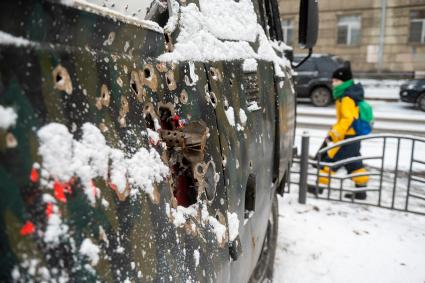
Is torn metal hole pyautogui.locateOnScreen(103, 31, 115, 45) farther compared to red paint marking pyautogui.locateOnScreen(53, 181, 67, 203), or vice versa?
torn metal hole pyautogui.locateOnScreen(103, 31, 115, 45)

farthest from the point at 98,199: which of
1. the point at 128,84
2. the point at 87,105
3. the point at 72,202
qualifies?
the point at 128,84

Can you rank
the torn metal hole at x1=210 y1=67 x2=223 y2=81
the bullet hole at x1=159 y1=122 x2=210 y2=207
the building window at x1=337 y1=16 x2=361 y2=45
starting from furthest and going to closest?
the building window at x1=337 y1=16 x2=361 y2=45
the torn metal hole at x1=210 y1=67 x2=223 y2=81
the bullet hole at x1=159 y1=122 x2=210 y2=207

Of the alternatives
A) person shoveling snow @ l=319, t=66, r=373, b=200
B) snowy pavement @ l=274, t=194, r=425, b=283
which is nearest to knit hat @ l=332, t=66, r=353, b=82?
person shoveling snow @ l=319, t=66, r=373, b=200

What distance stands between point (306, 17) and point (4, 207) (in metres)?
2.78

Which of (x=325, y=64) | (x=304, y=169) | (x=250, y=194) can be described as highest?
(x=325, y=64)

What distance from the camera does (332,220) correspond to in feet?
14.3

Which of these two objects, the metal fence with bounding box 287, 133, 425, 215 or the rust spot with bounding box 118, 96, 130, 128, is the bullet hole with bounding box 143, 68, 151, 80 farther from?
the metal fence with bounding box 287, 133, 425, 215

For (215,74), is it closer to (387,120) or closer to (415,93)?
(387,120)

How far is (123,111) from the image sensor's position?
842mm

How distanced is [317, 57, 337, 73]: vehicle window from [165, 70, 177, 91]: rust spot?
545 inches

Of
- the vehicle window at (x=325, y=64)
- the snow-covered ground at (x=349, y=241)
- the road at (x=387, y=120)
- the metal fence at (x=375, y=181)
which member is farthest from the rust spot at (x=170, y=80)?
the vehicle window at (x=325, y=64)

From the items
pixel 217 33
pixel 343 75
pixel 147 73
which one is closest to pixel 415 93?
pixel 343 75

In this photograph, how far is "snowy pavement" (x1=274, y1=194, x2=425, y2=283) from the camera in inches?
126

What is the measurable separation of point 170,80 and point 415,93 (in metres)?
14.0
